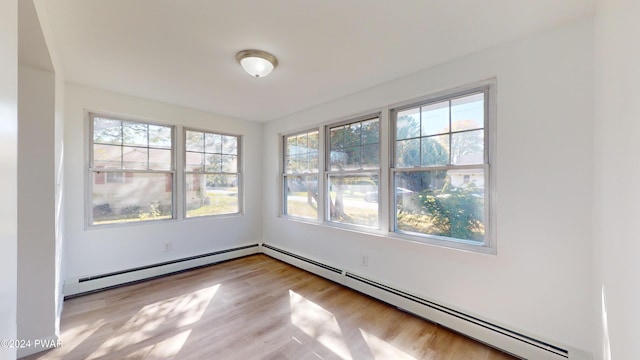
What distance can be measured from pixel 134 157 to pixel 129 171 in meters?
0.20

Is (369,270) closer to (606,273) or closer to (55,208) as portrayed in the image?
(606,273)

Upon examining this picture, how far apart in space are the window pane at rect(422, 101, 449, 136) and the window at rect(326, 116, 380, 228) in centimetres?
56

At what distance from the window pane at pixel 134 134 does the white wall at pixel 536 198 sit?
141 inches

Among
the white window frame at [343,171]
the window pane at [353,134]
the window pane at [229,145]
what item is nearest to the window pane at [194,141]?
the window pane at [229,145]

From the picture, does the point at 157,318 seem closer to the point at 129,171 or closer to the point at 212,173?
the point at 129,171

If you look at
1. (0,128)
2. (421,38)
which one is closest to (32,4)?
(0,128)

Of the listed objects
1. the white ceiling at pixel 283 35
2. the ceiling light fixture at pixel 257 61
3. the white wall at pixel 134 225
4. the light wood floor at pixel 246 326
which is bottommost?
the light wood floor at pixel 246 326

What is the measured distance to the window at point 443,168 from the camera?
2211 millimetres

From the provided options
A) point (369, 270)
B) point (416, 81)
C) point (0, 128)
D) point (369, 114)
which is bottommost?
point (369, 270)

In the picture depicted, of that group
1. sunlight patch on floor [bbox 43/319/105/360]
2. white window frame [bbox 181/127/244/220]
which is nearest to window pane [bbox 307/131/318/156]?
white window frame [bbox 181/127/244/220]

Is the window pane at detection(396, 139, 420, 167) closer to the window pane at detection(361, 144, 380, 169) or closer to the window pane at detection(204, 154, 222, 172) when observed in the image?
the window pane at detection(361, 144, 380, 169)

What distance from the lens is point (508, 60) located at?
2.00m

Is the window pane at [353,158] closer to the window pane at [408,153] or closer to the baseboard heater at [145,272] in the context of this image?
the window pane at [408,153]

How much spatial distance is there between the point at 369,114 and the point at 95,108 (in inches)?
130
